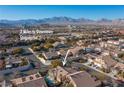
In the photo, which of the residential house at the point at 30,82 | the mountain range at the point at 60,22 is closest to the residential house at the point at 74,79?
the residential house at the point at 30,82

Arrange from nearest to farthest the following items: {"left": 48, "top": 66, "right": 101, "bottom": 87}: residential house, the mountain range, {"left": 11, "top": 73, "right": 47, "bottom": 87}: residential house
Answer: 1. {"left": 11, "top": 73, "right": 47, "bottom": 87}: residential house
2. {"left": 48, "top": 66, "right": 101, "bottom": 87}: residential house
3. the mountain range

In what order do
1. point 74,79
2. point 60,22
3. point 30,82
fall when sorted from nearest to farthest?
1. point 30,82
2. point 74,79
3. point 60,22

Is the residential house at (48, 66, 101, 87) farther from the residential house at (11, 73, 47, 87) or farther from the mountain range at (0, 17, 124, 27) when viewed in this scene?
the mountain range at (0, 17, 124, 27)

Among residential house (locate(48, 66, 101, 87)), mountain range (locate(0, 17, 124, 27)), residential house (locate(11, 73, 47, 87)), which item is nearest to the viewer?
residential house (locate(11, 73, 47, 87))

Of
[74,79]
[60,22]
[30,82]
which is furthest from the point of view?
[60,22]

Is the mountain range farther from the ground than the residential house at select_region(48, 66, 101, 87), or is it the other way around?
the residential house at select_region(48, 66, 101, 87)

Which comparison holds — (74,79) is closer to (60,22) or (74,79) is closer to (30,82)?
(30,82)

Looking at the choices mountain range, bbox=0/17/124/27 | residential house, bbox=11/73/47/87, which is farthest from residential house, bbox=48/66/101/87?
mountain range, bbox=0/17/124/27

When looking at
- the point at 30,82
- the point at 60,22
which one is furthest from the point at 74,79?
the point at 60,22

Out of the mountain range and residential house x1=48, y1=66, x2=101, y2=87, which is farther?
the mountain range
